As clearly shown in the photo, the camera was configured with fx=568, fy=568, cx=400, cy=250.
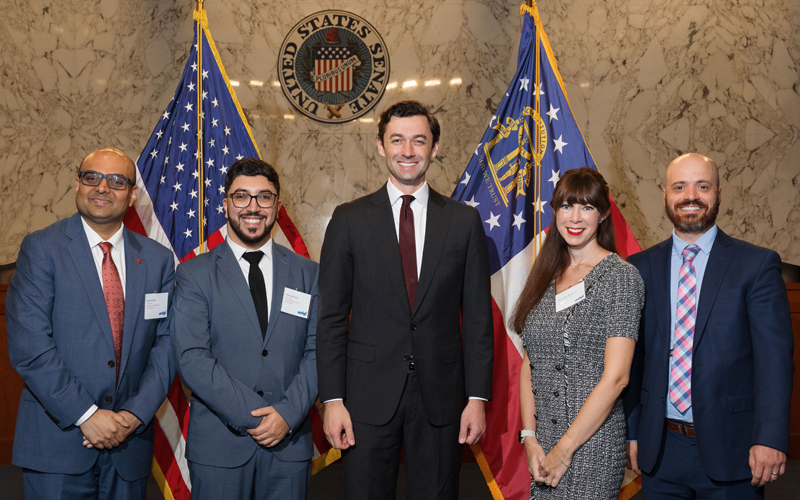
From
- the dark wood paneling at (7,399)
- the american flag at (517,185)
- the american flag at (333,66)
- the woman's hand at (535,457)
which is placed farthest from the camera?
the american flag at (333,66)

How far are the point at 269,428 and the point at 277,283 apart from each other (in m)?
0.58

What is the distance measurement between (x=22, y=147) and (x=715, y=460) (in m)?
5.43

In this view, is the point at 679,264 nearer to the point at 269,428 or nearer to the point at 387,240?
the point at 387,240

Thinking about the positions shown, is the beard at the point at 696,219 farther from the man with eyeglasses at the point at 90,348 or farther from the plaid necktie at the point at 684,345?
the man with eyeglasses at the point at 90,348

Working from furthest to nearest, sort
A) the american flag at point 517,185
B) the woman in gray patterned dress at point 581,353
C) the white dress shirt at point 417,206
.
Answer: the american flag at point 517,185, the white dress shirt at point 417,206, the woman in gray patterned dress at point 581,353

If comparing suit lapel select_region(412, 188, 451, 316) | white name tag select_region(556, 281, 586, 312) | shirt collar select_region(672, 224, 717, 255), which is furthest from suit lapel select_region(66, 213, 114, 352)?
shirt collar select_region(672, 224, 717, 255)

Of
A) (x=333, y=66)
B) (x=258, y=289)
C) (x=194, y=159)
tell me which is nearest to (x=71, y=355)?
(x=258, y=289)

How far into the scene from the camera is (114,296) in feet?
7.69

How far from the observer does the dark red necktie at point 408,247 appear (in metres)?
2.14

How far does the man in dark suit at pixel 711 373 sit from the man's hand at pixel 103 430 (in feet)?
6.42

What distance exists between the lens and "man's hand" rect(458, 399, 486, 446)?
211cm

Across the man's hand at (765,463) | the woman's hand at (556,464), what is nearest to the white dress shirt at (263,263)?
the woman's hand at (556,464)

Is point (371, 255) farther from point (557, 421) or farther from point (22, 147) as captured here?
point (22, 147)

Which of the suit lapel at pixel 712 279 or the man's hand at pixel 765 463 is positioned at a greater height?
the suit lapel at pixel 712 279
